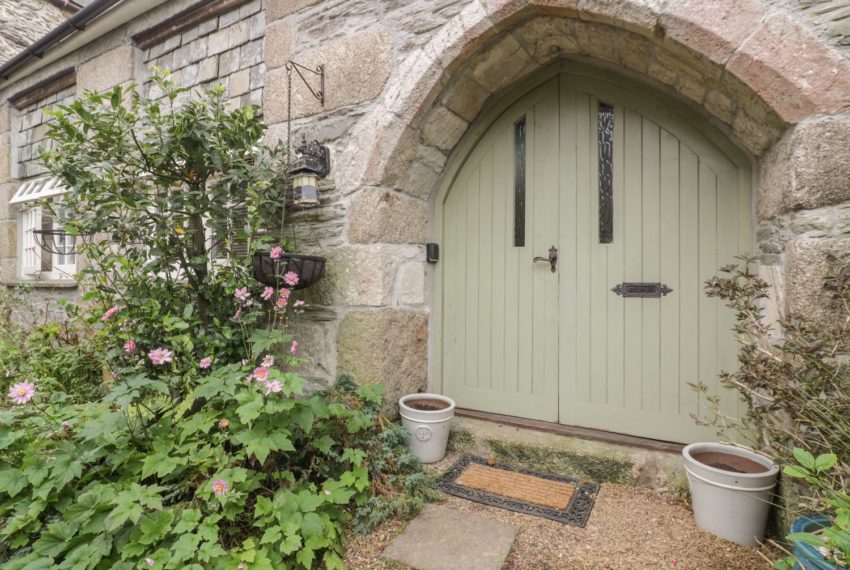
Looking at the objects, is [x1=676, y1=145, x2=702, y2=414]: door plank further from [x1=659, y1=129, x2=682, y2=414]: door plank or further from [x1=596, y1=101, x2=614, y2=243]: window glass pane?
[x1=596, y1=101, x2=614, y2=243]: window glass pane

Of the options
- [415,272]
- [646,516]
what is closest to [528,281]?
[415,272]

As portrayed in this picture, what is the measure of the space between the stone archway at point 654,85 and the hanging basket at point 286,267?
275mm

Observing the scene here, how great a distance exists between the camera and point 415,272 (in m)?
2.60

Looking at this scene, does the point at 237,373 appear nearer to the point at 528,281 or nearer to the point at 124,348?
the point at 124,348

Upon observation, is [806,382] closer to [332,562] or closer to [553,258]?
[553,258]

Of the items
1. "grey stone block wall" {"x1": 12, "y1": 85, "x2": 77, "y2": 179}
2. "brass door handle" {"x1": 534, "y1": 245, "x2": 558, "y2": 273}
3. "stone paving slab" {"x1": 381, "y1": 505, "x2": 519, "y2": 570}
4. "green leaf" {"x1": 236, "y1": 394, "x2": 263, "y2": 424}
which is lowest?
"stone paving slab" {"x1": 381, "y1": 505, "x2": 519, "y2": 570}

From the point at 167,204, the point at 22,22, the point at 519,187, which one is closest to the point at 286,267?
the point at 167,204

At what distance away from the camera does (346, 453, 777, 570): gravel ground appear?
158cm

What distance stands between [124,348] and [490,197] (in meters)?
2.15

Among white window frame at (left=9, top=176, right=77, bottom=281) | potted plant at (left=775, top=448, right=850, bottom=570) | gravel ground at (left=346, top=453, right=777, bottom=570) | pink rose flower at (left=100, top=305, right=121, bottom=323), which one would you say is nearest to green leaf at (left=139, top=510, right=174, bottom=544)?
gravel ground at (left=346, top=453, right=777, bottom=570)

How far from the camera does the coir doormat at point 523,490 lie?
192cm

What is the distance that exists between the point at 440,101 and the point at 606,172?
99cm

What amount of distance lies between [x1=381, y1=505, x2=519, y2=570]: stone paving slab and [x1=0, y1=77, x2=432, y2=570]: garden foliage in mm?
133

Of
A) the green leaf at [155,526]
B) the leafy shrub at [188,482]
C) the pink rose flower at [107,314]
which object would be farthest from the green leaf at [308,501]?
the pink rose flower at [107,314]
